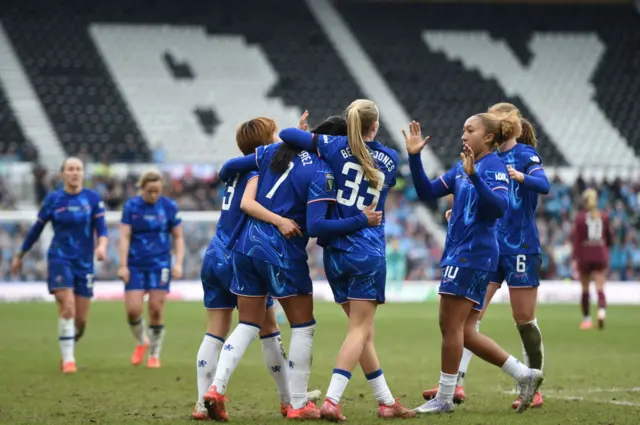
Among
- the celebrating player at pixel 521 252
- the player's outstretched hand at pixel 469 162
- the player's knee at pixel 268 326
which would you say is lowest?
the player's knee at pixel 268 326

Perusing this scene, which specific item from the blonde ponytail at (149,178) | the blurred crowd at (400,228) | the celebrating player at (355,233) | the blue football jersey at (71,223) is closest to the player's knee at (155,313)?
the blue football jersey at (71,223)

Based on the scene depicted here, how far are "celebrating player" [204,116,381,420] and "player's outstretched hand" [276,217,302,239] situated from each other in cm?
8

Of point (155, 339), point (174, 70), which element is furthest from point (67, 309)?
point (174, 70)

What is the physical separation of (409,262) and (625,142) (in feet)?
38.7

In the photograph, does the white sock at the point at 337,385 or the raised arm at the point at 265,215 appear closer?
the white sock at the point at 337,385

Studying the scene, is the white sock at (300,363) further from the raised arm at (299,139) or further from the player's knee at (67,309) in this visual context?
the player's knee at (67,309)

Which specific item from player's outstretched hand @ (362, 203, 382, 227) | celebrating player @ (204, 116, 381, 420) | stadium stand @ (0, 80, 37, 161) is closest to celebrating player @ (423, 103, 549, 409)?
celebrating player @ (204, 116, 381, 420)

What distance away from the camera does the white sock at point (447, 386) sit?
7.91 metres

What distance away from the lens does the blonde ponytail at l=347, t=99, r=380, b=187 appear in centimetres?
739

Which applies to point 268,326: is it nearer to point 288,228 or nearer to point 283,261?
point 283,261

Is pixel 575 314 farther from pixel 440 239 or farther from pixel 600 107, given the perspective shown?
pixel 600 107

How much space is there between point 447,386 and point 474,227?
3.90 ft

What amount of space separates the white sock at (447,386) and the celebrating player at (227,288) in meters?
1.14

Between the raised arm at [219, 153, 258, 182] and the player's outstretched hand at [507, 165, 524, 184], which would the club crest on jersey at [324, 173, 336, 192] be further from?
the player's outstretched hand at [507, 165, 524, 184]
